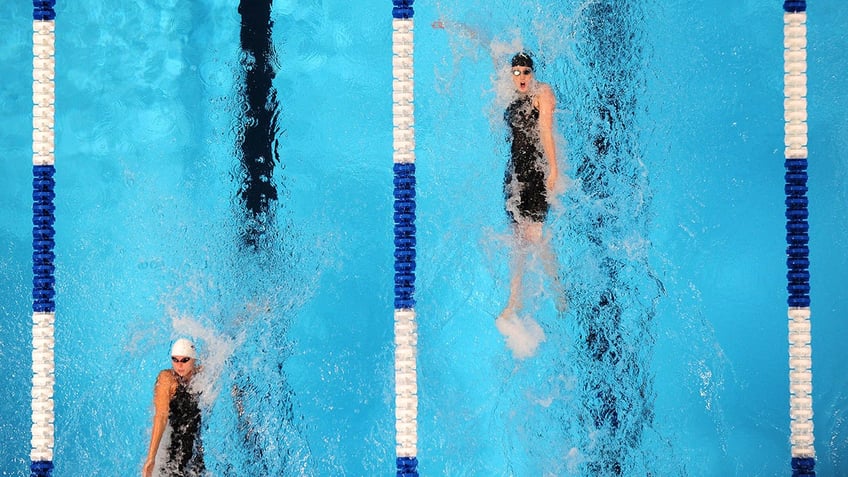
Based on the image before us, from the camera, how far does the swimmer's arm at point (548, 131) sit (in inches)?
111

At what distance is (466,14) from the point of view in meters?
2.90

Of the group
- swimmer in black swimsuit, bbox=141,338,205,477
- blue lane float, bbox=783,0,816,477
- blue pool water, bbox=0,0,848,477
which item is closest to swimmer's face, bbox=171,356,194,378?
swimmer in black swimsuit, bbox=141,338,205,477

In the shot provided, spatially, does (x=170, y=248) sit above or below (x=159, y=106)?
below

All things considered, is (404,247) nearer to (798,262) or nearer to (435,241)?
(435,241)

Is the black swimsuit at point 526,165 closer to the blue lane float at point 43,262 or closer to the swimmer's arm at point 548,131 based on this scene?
the swimmer's arm at point 548,131

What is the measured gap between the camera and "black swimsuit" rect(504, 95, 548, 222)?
282cm

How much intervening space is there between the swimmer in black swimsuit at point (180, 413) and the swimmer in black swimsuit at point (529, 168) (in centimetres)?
134

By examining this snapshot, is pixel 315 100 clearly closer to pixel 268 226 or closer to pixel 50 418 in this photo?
pixel 268 226

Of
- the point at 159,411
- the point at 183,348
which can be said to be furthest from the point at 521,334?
the point at 159,411

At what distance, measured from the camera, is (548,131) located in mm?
2818

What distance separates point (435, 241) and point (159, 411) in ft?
4.33

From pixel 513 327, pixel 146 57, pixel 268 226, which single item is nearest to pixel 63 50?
pixel 146 57

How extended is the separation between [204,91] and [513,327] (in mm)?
1641

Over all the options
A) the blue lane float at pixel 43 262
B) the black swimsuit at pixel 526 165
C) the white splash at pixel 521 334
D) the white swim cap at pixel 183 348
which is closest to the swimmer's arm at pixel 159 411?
the white swim cap at pixel 183 348
